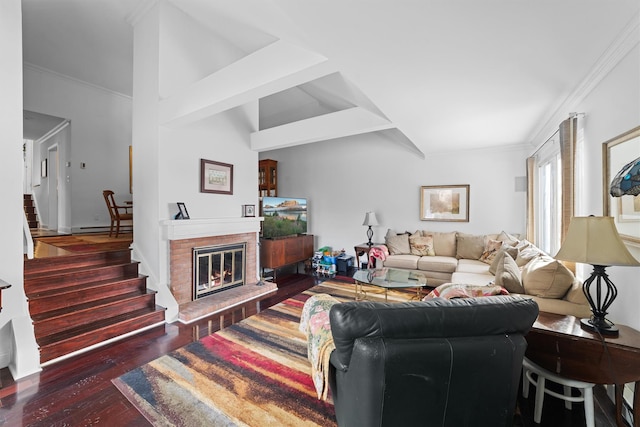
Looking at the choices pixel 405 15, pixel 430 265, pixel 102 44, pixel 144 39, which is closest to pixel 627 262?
pixel 405 15

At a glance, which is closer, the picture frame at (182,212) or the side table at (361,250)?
the picture frame at (182,212)

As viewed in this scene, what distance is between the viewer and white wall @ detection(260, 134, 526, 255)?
4844 mm

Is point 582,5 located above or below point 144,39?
below

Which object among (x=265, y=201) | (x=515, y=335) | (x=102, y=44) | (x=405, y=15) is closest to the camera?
(x=515, y=335)

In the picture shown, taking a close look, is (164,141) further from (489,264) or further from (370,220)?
(489,264)

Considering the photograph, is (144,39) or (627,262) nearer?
(627,262)

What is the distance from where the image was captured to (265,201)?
16.9 ft

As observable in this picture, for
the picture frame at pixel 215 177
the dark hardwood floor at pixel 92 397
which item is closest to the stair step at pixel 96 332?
the dark hardwood floor at pixel 92 397

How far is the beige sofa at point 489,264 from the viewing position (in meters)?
2.11

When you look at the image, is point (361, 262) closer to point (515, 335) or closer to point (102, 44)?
point (515, 335)

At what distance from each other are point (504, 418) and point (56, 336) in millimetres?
3504

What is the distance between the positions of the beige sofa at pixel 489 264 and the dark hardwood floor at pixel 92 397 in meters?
0.67

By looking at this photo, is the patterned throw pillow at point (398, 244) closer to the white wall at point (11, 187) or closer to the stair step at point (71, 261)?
the stair step at point (71, 261)

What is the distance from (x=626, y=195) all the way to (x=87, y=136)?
6946 mm
